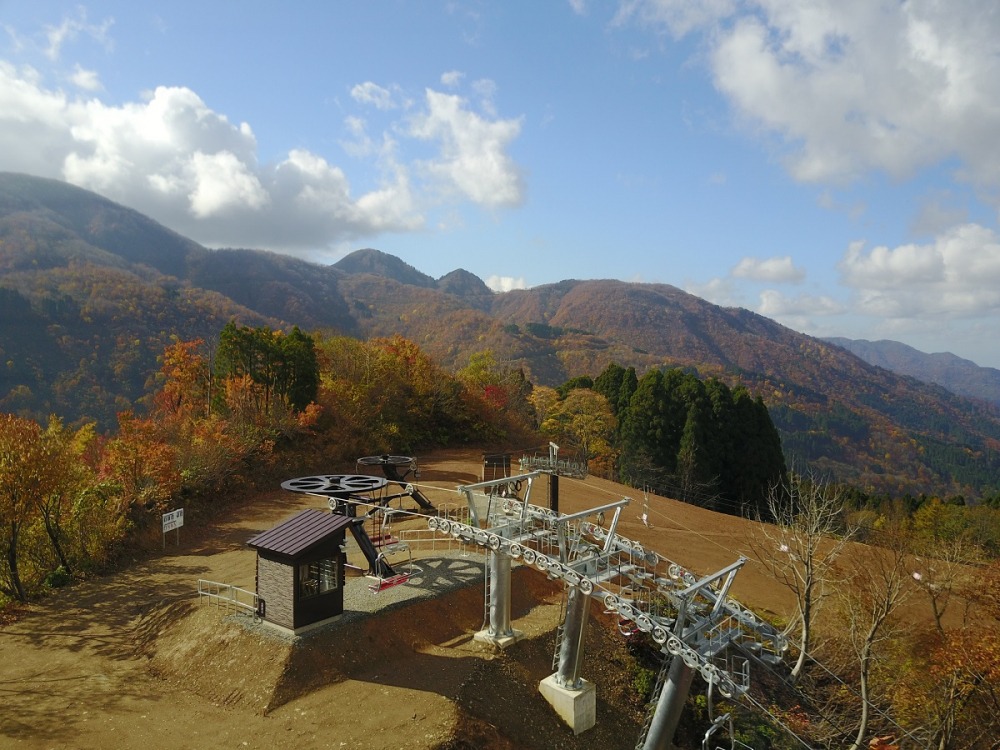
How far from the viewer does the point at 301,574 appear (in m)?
15.7

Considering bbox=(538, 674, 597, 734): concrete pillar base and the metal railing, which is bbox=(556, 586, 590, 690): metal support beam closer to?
bbox=(538, 674, 597, 734): concrete pillar base

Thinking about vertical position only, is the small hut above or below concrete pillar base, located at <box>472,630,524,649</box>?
above

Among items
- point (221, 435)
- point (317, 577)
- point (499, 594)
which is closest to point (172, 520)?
point (221, 435)

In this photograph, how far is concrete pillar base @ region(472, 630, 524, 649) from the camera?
651 inches

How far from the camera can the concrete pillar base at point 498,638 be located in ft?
54.3

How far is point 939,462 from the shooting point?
133 m

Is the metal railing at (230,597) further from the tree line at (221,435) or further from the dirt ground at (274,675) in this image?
the tree line at (221,435)

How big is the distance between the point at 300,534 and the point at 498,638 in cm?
599

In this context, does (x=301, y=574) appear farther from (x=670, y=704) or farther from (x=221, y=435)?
(x=221, y=435)

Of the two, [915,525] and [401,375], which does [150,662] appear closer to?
[401,375]

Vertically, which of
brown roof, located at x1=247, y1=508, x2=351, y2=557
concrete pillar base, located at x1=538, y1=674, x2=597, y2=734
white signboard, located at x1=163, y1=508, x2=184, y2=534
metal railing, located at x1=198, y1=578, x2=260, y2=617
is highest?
brown roof, located at x1=247, y1=508, x2=351, y2=557

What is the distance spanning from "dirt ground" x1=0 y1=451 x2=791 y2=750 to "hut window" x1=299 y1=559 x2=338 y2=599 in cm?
107

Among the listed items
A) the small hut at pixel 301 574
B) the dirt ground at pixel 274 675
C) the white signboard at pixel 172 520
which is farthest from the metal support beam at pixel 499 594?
the white signboard at pixel 172 520

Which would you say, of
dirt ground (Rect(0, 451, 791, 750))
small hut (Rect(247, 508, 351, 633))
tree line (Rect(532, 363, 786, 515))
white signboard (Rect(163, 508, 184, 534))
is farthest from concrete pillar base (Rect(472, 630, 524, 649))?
tree line (Rect(532, 363, 786, 515))
